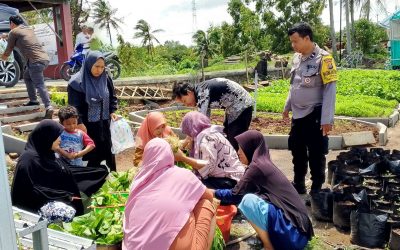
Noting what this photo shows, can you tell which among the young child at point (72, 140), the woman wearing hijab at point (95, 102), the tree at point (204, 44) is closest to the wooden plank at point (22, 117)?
the woman wearing hijab at point (95, 102)

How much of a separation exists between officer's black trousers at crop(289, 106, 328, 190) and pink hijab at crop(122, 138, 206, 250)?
2.18 m

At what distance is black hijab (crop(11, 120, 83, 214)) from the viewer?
12.5ft

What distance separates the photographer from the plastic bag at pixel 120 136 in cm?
543

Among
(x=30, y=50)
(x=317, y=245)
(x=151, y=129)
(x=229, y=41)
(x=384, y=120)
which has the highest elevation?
(x=229, y=41)

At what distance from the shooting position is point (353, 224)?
400cm

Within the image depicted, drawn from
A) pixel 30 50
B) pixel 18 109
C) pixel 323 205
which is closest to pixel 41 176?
pixel 323 205

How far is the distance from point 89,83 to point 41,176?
1526 mm

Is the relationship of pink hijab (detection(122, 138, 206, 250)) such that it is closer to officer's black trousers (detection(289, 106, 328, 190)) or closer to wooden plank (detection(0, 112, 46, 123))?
officer's black trousers (detection(289, 106, 328, 190))

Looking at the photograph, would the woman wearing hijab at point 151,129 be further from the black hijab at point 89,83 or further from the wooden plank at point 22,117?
the wooden plank at point 22,117

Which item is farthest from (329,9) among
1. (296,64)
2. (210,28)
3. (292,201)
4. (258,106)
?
(292,201)

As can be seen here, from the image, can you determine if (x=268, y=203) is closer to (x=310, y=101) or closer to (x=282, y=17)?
(x=310, y=101)

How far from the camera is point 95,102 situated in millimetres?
5250

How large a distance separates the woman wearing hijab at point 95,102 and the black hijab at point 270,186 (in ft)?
7.37

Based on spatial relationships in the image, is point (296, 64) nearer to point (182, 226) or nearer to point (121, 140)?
point (121, 140)
